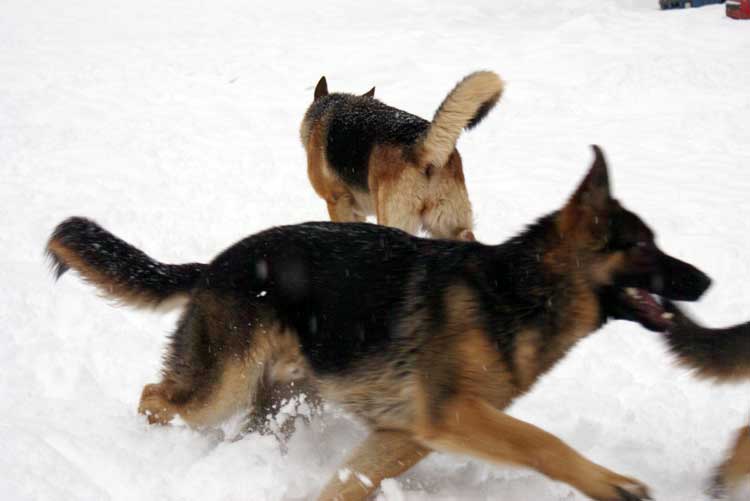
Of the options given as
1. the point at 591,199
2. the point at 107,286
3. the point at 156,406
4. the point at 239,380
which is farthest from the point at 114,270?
the point at 591,199

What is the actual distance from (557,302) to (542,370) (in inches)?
13.3

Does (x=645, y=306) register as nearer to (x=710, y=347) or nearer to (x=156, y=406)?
(x=710, y=347)

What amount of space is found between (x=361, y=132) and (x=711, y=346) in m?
4.12

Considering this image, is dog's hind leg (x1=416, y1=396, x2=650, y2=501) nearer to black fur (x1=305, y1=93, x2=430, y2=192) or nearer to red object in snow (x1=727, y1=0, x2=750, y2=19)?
black fur (x1=305, y1=93, x2=430, y2=192)

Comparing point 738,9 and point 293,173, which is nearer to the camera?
point 293,173

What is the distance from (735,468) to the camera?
11.5 ft

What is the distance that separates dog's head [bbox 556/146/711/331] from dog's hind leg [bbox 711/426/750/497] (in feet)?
2.36

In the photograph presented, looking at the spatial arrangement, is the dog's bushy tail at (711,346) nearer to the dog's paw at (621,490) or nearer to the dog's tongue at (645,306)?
the dog's tongue at (645,306)

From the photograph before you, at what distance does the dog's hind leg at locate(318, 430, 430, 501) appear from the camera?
11.5 feet

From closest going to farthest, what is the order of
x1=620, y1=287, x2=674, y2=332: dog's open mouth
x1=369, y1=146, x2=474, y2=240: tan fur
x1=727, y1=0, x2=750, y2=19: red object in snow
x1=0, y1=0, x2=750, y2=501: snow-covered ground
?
x1=620, y1=287, x2=674, y2=332: dog's open mouth < x1=0, y1=0, x2=750, y2=501: snow-covered ground < x1=369, y1=146, x2=474, y2=240: tan fur < x1=727, y1=0, x2=750, y2=19: red object in snow

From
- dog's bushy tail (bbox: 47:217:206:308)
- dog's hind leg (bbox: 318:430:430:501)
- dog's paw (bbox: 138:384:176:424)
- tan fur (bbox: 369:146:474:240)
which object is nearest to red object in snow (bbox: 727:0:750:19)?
tan fur (bbox: 369:146:474:240)

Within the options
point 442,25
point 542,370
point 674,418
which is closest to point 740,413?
point 674,418

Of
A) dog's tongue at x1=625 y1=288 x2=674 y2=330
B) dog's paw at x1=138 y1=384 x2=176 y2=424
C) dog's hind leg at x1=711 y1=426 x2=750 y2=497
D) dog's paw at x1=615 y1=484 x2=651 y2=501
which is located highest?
dog's tongue at x1=625 y1=288 x2=674 y2=330

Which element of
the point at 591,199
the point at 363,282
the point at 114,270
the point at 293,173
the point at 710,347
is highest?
the point at 591,199
